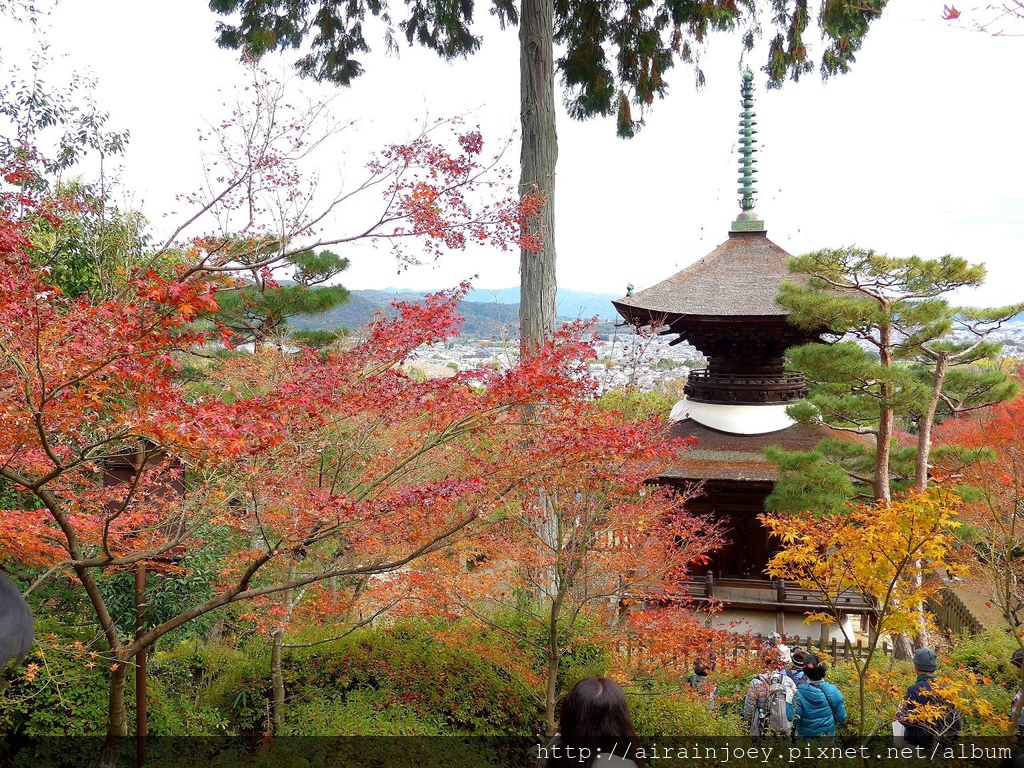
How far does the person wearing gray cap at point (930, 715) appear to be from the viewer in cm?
515

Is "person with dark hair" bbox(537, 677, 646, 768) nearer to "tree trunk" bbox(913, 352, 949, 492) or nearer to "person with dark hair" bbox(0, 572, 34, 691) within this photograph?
"person with dark hair" bbox(0, 572, 34, 691)

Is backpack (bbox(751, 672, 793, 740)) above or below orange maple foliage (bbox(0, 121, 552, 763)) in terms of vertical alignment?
below

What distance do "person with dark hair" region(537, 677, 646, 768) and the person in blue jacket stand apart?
422cm

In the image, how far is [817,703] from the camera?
553 centimetres

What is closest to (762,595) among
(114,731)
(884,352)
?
(884,352)

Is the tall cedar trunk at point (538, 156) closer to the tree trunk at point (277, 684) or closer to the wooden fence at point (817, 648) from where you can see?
the tree trunk at point (277, 684)

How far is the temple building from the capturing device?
1212cm

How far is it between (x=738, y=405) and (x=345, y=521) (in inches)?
421

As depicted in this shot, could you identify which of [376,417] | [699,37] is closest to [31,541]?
[376,417]

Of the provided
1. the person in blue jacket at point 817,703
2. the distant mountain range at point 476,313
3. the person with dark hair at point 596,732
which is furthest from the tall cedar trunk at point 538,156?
the person with dark hair at point 596,732

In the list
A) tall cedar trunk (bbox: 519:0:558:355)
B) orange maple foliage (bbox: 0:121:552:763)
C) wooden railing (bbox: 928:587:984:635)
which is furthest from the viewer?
wooden railing (bbox: 928:587:984:635)

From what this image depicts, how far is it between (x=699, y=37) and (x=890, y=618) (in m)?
7.03

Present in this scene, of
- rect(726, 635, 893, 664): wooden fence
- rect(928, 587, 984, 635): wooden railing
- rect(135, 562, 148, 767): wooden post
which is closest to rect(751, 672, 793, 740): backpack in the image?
rect(726, 635, 893, 664): wooden fence

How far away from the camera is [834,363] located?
32.4ft
